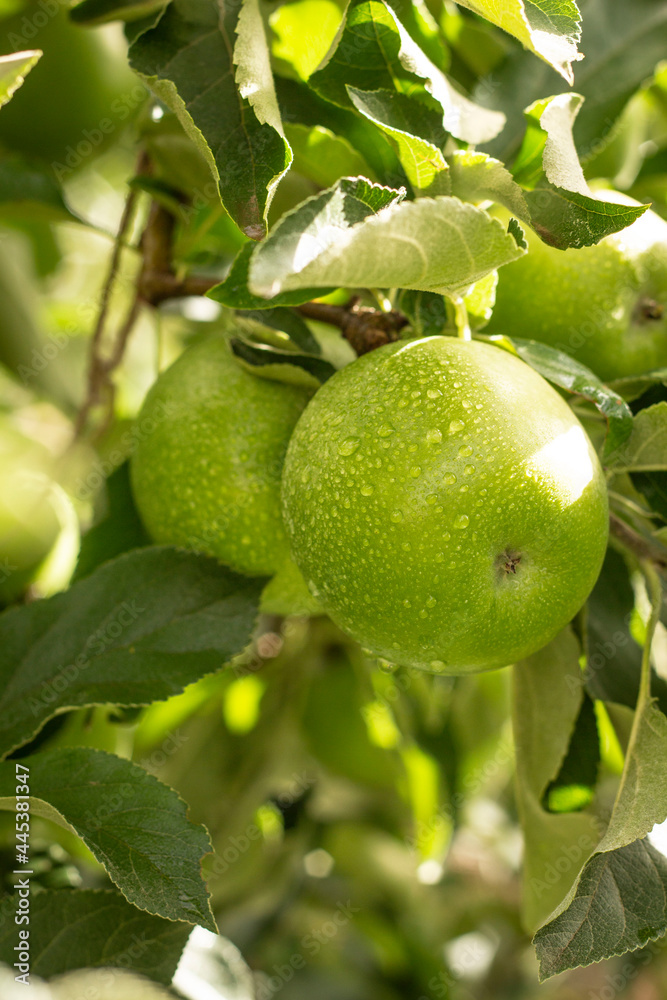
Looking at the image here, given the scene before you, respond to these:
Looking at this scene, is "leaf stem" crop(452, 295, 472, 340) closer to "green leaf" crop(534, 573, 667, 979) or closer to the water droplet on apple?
the water droplet on apple

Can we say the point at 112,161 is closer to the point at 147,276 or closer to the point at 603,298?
the point at 147,276

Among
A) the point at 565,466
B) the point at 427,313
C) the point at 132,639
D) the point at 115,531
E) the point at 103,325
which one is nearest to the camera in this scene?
the point at 565,466

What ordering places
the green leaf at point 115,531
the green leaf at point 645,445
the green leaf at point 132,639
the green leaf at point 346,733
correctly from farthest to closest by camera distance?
the green leaf at point 346,733 → the green leaf at point 115,531 → the green leaf at point 132,639 → the green leaf at point 645,445

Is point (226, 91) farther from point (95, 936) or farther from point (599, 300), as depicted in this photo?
point (95, 936)

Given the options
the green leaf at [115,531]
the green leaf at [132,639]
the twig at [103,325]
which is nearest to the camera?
the green leaf at [132,639]

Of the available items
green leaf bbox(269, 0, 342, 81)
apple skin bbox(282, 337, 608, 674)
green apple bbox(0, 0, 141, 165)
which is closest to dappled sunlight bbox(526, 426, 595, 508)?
apple skin bbox(282, 337, 608, 674)

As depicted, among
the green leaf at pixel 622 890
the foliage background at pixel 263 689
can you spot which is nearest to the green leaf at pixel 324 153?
the foliage background at pixel 263 689

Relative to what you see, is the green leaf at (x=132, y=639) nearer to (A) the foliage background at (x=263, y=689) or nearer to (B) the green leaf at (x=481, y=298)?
(A) the foliage background at (x=263, y=689)

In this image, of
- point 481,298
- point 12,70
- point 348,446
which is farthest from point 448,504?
point 12,70
